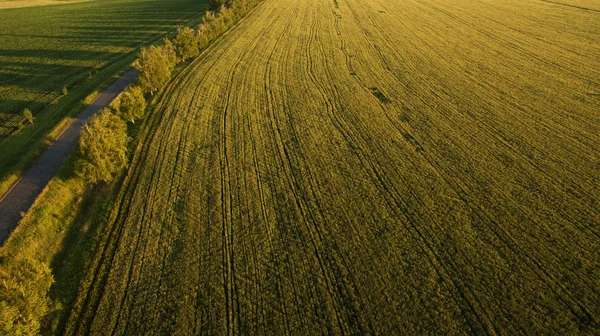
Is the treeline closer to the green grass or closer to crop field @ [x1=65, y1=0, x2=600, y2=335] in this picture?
crop field @ [x1=65, y1=0, x2=600, y2=335]

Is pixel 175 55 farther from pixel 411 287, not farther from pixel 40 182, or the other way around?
pixel 411 287

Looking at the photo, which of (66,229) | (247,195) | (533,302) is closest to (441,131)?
(533,302)

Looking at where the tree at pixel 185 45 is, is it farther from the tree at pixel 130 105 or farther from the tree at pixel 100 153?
the tree at pixel 100 153

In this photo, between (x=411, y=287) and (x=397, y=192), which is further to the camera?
(x=397, y=192)

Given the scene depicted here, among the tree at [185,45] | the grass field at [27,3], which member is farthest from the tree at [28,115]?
the grass field at [27,3]

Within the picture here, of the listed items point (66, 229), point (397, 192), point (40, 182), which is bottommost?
point (397, 192)

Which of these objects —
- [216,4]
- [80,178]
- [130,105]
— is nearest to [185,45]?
[130,105]

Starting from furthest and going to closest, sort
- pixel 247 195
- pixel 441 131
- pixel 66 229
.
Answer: pixel 441 131, pixel 247 195, pixel 66 229
